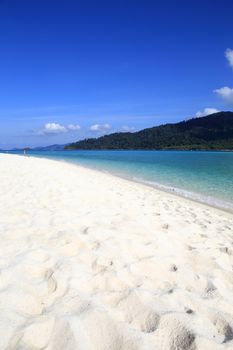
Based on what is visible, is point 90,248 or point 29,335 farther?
point 90,248

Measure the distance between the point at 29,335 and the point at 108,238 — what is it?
8.82ft

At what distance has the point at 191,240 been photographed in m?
5.42

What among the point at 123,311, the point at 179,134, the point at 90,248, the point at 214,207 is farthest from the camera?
the point at 179,134

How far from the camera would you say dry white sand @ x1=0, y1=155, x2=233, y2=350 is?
8.43 ft

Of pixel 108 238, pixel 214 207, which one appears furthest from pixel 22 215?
pixel 214 207

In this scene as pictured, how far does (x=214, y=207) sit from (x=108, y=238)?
6613mm

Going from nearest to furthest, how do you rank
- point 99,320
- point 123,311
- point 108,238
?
point 99,320 → point 123,311 → point 108,238

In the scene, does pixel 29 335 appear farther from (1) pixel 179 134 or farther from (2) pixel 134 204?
(1) pixel 179 134

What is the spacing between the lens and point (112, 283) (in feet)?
11.5

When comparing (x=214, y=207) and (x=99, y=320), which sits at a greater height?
(x=99, y=320)

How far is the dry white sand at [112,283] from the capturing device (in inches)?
101

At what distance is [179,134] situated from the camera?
193 metres

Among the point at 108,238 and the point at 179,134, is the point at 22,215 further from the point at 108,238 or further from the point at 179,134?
the point at 179,134

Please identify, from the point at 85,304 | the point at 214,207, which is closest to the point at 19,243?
the point at 85,304
